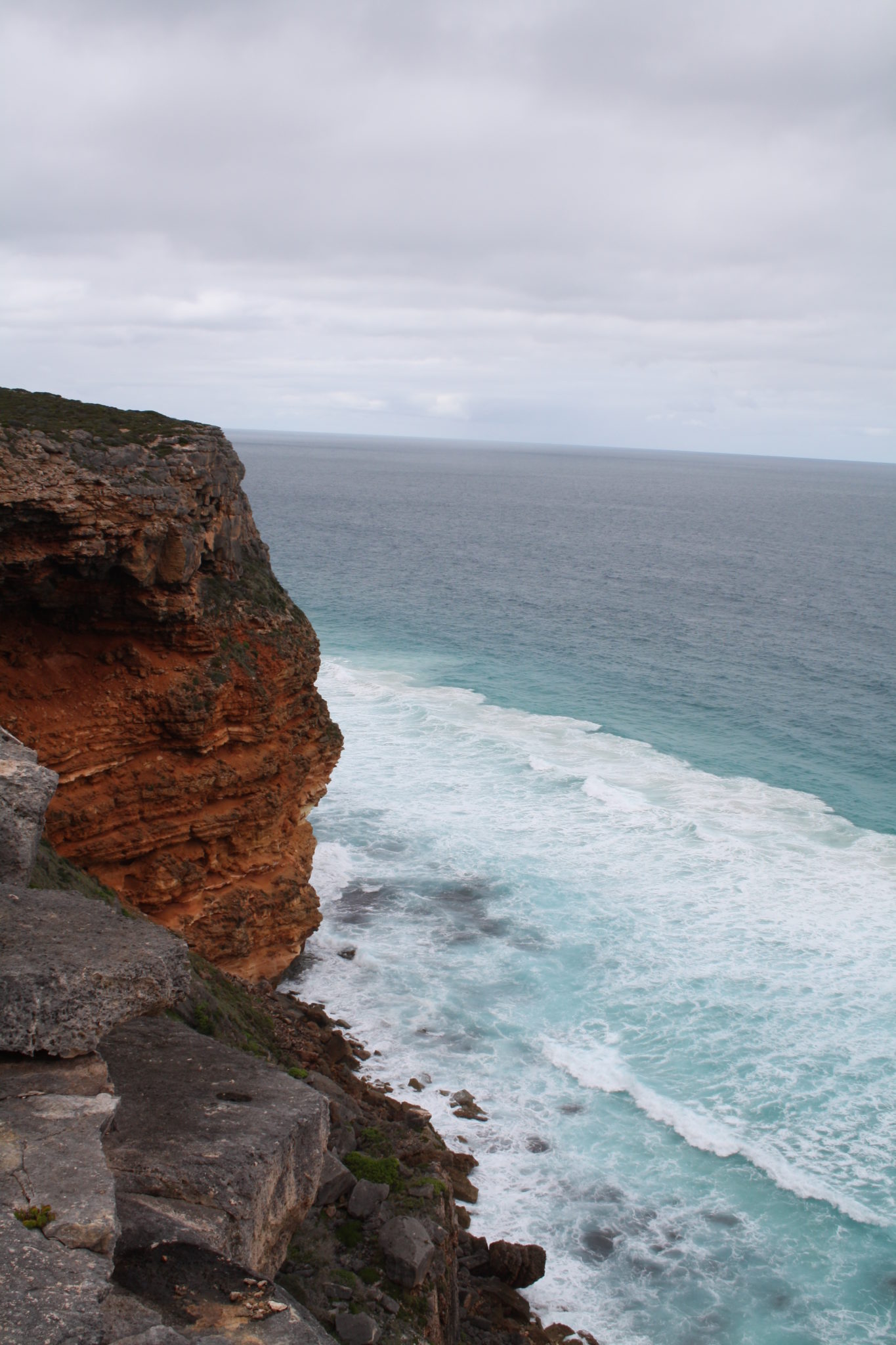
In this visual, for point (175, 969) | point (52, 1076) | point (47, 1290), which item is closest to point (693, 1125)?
point (175, 969)

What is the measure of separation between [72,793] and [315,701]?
21.0 ft

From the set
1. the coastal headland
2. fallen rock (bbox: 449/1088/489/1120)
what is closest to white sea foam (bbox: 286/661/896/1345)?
fallen rock (bbox: 449/1088/489/1120)

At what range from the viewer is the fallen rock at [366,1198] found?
1381cm

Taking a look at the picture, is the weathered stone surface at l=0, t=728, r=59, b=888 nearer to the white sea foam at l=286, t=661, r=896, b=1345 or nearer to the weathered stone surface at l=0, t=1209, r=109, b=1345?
the weathered stone surface at l=0, t=1209, r=109, b=1345

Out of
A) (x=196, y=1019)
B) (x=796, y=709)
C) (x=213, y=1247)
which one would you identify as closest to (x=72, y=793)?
(x=196, y=1019)

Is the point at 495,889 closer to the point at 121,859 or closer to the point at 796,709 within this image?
the point at 121,859

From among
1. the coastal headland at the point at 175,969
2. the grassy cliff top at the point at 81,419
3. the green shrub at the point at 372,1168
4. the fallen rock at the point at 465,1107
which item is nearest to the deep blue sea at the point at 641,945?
the fallen rock at the point at 465,1107

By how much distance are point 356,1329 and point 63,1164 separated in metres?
6.20

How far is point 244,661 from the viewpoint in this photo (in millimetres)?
21203

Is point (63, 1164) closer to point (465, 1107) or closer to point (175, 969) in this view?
point (175, 969)

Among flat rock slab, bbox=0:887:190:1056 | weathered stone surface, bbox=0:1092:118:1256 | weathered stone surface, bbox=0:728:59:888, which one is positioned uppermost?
weathered stone surface, bbox=0:728:59:888

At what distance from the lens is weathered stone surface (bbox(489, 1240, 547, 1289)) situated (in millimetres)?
17062

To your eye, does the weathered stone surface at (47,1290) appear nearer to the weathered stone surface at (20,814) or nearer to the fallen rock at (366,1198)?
the weathered stone surface at (20,814)

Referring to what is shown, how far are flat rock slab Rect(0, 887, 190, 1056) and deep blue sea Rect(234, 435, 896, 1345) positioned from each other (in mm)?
12761
